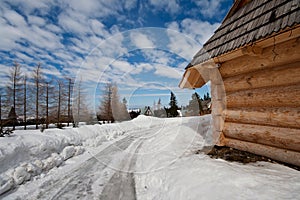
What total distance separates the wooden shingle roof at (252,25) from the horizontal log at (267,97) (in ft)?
3.85

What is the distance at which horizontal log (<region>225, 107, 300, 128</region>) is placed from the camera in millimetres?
3252

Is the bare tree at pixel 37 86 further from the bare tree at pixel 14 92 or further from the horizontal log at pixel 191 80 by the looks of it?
the horizontal log at pixel 191 80

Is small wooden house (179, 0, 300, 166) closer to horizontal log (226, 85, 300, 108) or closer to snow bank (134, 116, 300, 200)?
horizontal log (226, 85, 300, 108)

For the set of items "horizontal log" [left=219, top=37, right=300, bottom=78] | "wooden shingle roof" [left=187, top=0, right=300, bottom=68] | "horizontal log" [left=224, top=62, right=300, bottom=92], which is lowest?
"horizontal log" [left=224, top=62, right=300, bottom=92]

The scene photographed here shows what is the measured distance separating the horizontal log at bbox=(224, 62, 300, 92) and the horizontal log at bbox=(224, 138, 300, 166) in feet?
4.49

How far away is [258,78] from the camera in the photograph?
3965mm

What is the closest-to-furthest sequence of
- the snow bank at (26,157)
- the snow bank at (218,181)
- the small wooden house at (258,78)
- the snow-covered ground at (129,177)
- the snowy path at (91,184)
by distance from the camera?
the snow bank at (218,181)
the snow-covered ground at (129,177)
the small wooden house at (258,78)
the snowy path at (91,184)
the snow bank at (26,157)

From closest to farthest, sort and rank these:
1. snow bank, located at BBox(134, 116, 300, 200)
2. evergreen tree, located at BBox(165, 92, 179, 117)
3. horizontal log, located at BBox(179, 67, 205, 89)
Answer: snow bank, located at BBox(134, 116, 300, 200) < horizontal log, located at BBox(179, 67, 205, 89) < evergreen tree, located at BBox(165, 92, 179, 117)

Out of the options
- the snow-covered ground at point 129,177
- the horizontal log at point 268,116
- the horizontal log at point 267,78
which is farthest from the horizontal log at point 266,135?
the horizontal log at point 267,78

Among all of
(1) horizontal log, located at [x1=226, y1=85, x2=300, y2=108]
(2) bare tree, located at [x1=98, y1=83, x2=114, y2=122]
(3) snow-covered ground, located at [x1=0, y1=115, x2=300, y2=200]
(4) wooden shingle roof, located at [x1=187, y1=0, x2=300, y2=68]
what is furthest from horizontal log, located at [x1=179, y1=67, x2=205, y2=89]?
(2) bare tree, located at [x1=98, y1=83, x2=114, y2=122]

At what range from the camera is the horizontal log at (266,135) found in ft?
10.6

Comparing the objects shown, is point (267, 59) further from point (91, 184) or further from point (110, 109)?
point (110, 109)

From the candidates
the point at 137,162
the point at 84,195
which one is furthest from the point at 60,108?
the point at 84,195

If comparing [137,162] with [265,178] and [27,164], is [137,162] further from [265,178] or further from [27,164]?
[265,178]
